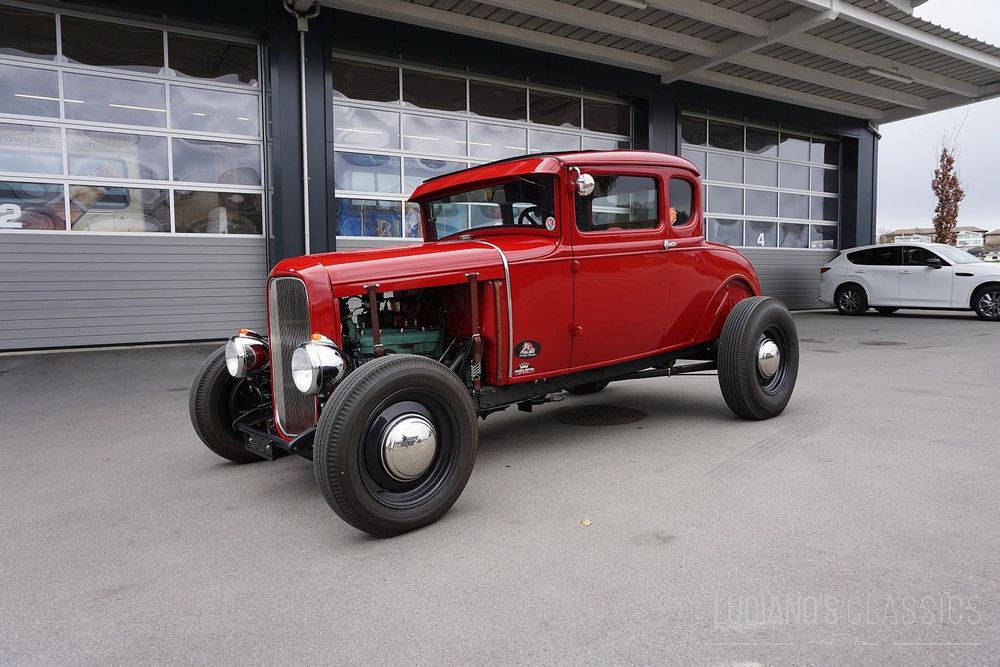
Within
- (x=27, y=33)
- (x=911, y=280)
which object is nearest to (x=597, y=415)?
(x=27, y=33)

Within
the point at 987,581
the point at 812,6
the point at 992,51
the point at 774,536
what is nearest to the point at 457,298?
the point at 774,536

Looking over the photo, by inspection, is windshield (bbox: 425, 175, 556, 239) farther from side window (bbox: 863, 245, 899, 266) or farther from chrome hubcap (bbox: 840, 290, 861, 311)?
chrome hubcap (bbox: 840, 290, 861, 311)

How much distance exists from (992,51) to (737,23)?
22.1 ft

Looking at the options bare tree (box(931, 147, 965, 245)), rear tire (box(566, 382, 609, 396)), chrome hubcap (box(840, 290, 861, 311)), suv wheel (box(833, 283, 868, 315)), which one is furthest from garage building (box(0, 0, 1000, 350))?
bare tree (box(931, 147, 965, 245))

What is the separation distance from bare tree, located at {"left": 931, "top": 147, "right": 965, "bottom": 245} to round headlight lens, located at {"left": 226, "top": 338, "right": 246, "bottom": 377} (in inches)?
1099

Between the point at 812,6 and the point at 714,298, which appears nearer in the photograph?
the point at 714,298

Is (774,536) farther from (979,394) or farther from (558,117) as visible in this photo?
(558,117)

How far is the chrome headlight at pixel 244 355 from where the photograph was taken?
380 centimetres

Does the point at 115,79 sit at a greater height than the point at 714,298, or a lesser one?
greater

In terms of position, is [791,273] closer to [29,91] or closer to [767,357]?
[767,357]

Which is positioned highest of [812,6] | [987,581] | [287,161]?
[812,6]

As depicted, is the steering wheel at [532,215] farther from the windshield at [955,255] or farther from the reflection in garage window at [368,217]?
the windshield at [955,255]

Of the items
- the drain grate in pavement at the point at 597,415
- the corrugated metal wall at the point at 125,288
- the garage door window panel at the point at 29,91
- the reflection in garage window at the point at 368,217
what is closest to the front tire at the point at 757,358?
the drain grate in pavement at the point at 597,415

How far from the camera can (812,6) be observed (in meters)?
10.7
